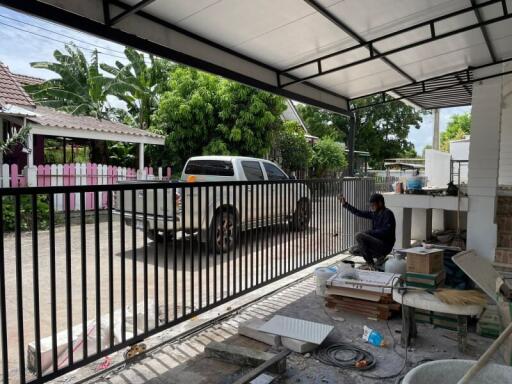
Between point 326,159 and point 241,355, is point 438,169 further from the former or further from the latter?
point 241,355

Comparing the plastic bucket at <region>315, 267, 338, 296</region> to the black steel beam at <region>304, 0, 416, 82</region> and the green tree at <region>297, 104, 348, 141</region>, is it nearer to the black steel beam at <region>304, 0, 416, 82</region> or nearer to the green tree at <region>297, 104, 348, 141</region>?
the black steel beam at <region>304, 0, 416, 82</region>

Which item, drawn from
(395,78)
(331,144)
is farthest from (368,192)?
(331,144)

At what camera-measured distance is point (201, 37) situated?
4438mm

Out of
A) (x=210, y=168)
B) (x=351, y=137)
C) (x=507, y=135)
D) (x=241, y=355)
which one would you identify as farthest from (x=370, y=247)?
(x=507, y=135)

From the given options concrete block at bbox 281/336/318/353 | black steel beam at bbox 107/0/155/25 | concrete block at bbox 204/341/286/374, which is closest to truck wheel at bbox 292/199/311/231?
concrete block at bbox 281/336/318/353

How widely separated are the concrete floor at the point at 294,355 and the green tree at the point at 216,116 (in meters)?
Answer: 10.8

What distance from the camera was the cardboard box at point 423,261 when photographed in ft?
11.6

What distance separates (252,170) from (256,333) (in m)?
5.54

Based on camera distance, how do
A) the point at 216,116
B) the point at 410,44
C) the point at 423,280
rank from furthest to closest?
the point at 216,116
the point at 410,44
the point at 423,280

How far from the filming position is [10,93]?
1195 centimetres

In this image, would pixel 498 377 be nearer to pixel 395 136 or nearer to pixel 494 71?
pixel 494 71

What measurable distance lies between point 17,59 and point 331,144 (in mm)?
19394

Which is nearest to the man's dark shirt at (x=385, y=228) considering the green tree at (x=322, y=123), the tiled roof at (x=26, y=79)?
the tiled roof at (x=26, y=79)

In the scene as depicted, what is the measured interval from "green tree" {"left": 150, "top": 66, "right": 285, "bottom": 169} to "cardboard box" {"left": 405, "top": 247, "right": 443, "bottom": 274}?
11250mm
